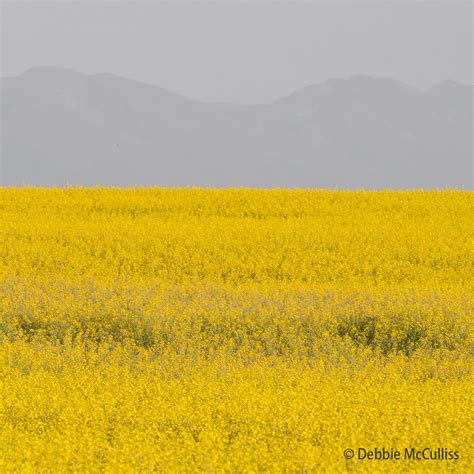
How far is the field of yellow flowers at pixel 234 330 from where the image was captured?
220 inches

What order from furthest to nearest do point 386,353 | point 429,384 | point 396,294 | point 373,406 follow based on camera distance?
point 396,294, point 386,353, point 429,384, point 373,406

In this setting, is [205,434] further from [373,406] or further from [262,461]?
[373,406]

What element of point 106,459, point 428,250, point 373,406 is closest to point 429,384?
point 373,406

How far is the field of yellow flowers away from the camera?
18.3 feet

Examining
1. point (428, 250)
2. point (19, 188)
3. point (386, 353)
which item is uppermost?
point (19, 188)

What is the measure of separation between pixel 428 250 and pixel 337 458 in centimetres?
1105

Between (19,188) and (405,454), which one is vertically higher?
(19,188)

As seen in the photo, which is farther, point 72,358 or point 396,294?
point 396,294

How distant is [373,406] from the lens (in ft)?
21.0

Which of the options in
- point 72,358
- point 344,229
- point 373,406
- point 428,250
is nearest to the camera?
point 373,406

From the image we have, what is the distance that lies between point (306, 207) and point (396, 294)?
26.0 ft

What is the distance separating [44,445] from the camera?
5.62 meters

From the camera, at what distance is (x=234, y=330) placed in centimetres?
1037

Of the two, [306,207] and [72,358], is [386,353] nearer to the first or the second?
[72,358]
